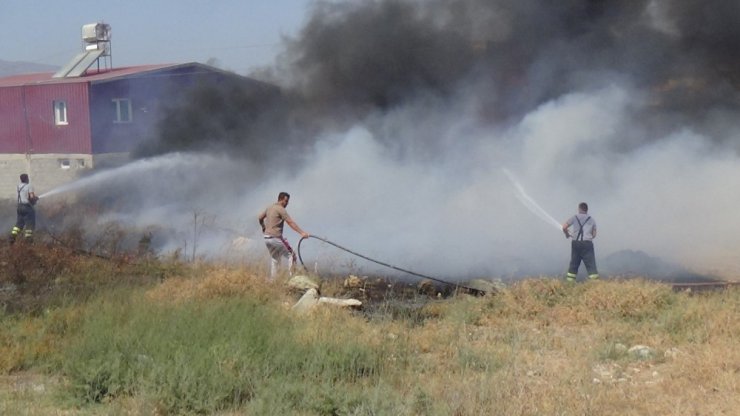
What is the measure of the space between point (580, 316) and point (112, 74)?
946 inches

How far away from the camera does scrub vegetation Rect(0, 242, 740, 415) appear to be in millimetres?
6297

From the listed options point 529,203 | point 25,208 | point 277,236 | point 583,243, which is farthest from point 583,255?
point 25,208

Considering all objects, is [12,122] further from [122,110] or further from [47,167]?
[122,110]

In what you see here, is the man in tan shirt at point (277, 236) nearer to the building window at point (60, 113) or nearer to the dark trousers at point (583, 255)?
the dark trousers at point (583, 255)

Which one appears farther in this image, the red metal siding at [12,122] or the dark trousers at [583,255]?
the red metal siding at [12,122]

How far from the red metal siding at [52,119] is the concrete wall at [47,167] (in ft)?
1.00

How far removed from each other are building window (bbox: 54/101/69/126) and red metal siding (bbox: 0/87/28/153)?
1698 millimetres

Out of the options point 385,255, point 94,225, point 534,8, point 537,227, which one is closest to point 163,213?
point 94,225

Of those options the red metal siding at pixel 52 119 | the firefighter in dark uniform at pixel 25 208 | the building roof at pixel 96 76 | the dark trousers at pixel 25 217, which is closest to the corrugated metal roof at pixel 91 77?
the building roof at pixel 96 76

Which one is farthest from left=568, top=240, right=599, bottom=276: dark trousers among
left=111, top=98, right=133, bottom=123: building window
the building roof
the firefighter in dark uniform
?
the building roof

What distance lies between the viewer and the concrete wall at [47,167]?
92.4ft

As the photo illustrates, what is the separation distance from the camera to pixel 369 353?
7379 mm

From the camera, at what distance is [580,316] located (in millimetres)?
10211

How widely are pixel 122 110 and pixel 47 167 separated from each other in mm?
3374
